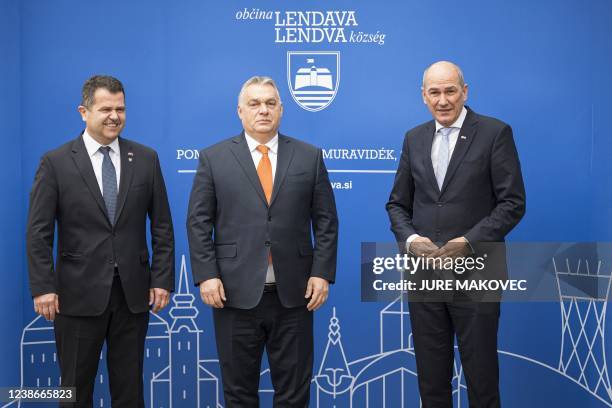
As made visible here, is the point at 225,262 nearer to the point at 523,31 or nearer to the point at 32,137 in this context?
the point at 32,137

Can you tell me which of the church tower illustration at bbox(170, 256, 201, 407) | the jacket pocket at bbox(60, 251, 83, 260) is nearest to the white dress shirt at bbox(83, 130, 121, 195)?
the jacket pocket at bbox(60, 251, 83, 260)

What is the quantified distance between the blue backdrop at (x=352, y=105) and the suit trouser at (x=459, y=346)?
3.28 ft

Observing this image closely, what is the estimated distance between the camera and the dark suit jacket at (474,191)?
10.7ft

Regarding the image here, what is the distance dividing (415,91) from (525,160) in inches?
29.2

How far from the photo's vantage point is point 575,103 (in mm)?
4176

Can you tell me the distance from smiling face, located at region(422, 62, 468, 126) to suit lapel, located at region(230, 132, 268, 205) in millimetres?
865

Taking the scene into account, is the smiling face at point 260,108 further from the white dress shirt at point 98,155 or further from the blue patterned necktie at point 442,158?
the blue patterned necktie at point 442,158

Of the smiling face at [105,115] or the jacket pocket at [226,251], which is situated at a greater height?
the smiling face at [105,115]

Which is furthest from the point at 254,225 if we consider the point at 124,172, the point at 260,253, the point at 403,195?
the point at 403,195

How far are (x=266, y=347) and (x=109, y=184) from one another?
39.6 inches

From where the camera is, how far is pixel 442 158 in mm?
3371

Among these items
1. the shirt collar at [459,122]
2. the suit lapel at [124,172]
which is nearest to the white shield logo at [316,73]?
the shirt collar at [459,122]

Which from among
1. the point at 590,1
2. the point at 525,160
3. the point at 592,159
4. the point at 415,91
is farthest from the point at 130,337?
the point at 590,1

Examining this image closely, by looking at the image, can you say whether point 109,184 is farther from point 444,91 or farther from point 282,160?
point 444,91
